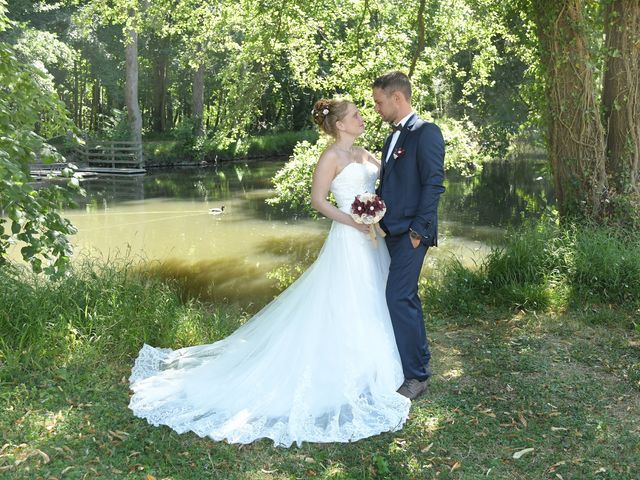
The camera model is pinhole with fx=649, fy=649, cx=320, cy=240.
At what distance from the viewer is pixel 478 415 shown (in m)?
4.32

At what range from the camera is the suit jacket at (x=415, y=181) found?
439cm

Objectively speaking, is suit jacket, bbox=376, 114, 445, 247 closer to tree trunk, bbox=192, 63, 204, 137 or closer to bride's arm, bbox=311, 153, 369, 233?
bride's arm, bbox=311, 153, 369, 233

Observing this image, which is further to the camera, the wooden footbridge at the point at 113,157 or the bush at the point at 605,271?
the wooden footbridge at the point at 113,157

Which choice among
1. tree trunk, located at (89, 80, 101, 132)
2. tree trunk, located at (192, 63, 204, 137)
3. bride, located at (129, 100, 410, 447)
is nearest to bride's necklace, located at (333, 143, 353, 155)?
bride, located at (129, 100, 410, 447)

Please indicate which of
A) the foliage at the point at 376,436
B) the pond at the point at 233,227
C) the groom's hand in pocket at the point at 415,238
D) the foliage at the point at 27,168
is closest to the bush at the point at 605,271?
the foliage at the point at 376,436

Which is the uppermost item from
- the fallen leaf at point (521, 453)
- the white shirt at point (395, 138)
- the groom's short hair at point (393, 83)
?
the groom's short hair at point (393, 83)

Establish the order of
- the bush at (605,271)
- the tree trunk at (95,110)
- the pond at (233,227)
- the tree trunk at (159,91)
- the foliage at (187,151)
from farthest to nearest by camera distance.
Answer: the tree trunk at (95,110)
the tree trunk at (159,91)
the foliage at (187,151)
the pond at (233,227)
the bush at (605,271)

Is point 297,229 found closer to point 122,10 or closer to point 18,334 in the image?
point 122,10

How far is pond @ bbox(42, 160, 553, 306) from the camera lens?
12641mm

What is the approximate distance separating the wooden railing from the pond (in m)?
4.52

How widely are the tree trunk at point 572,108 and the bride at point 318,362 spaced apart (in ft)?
12.5

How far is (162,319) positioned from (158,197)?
672 inches

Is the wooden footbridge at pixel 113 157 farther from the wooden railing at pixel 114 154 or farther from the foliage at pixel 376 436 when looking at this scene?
the foliage at pixel 376 436

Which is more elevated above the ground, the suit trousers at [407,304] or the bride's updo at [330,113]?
the bride's updo at [330,113]
